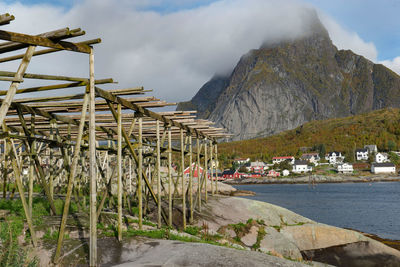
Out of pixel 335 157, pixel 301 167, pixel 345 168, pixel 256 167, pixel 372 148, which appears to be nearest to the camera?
pixel 345 168

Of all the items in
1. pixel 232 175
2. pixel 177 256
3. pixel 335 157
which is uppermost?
pixel 335 157

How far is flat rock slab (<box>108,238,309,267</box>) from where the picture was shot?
927 centimetres

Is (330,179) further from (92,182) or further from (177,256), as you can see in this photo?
(92,182)

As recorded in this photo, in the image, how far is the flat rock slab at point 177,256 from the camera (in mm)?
9266

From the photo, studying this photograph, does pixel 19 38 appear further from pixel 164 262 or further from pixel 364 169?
pixel 364 169

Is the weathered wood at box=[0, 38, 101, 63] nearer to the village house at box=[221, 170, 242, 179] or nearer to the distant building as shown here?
the village house at box=[221, 170, 242, 179]

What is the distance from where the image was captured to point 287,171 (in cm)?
16712

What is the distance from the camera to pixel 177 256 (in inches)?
382

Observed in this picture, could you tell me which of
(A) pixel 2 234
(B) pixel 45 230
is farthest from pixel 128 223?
(A) pixel 2 234

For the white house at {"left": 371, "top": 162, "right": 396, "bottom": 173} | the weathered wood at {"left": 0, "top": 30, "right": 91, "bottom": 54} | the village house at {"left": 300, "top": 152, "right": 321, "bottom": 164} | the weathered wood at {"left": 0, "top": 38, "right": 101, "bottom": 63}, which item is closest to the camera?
the weathered wood at {"left": 0, "top": 30, "right": 91, "bottom": 54}

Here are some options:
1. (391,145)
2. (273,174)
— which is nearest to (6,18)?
(273,174)

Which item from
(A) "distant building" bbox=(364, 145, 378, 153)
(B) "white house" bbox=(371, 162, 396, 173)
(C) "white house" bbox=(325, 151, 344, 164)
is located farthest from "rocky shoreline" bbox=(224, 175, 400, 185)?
(A) "distant building" bbox=(364, 145, 378, 153)

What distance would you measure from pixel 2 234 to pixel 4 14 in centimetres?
625

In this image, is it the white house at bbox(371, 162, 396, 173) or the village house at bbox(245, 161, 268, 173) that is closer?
the white house at bbox(371, 162, 396, 173)
